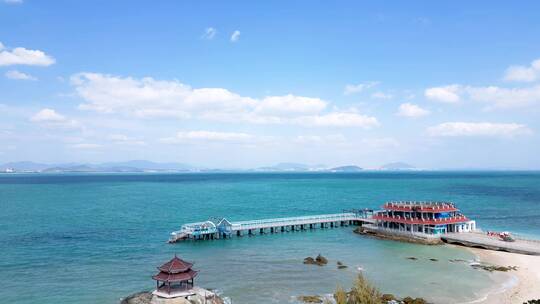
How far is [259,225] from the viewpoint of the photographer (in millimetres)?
76188

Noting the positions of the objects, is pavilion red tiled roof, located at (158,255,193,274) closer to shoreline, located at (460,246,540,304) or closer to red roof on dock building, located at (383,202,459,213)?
shoreline, located at (460,246,540,304)

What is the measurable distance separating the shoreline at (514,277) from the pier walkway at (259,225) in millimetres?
29143

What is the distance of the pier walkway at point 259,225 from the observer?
7069cm

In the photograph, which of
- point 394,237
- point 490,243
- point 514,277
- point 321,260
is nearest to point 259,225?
point 394,237

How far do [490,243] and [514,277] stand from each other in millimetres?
15531

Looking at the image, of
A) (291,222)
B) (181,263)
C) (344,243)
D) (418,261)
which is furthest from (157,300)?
(291,222)

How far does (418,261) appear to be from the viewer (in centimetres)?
5275

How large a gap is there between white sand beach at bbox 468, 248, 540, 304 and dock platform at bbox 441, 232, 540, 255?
106 cm

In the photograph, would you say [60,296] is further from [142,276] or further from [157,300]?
[157,300]

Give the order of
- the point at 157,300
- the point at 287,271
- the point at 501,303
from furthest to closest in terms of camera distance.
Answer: the point at 287,271, the point at 501,303, the point at 157,300

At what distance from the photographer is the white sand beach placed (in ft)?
124

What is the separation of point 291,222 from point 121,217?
1522 inches

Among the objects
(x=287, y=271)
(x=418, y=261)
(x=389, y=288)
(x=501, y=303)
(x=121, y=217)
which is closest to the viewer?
(x=501, y=303)

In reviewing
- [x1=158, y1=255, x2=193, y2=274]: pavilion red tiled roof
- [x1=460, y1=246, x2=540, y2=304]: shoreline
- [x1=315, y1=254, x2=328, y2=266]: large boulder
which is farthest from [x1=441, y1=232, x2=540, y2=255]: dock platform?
[x1=158, y1=255, x2=193, y2=274]: pavilion red tiled roof
